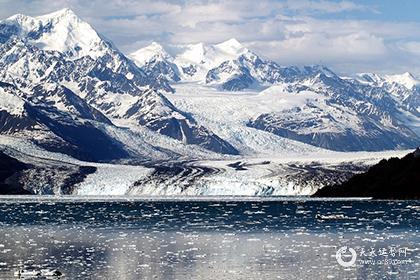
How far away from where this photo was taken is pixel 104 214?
144500mm

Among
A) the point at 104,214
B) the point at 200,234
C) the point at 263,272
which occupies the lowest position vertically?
the point at 104,214

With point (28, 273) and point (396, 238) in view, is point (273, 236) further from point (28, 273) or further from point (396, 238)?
point (28, 273)

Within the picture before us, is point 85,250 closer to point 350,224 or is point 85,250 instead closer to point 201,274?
point 201,274

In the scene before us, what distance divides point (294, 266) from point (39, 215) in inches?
3221

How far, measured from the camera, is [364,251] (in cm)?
7512

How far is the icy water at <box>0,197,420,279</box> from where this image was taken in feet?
210

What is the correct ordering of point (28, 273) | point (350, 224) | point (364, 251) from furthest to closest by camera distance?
point (350, 224)
point (364, 251)
point (28, 273)

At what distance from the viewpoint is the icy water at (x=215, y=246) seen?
6394 centimetres

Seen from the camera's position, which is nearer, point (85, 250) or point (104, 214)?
point (85, 250)

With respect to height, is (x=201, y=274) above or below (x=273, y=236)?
above

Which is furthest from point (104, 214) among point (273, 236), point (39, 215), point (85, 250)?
point (85, 250)

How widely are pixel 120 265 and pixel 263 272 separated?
1096 centimetres

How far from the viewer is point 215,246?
82.1 m

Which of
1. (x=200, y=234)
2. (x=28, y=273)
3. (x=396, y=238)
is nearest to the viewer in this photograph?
(x=28, y=273)
